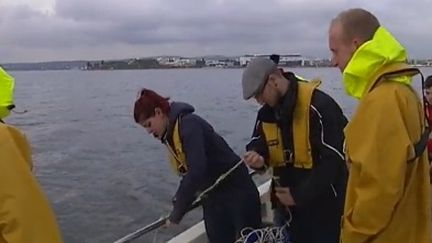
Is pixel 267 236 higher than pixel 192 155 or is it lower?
lower

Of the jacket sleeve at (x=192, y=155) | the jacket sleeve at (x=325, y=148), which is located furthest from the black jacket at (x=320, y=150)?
the jacket sleeve at (x=192, y=155)

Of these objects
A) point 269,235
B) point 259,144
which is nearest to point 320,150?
point 259,144

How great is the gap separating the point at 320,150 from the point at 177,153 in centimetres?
90

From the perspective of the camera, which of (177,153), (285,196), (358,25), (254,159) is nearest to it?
(358,25)

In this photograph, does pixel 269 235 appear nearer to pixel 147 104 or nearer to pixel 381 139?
pixel 147 104

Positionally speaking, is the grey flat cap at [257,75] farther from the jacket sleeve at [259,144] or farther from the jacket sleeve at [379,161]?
the jacket sleeve at [379,161]

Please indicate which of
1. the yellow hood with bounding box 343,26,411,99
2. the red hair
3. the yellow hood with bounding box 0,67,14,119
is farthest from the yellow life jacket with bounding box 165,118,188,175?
the yellow hood with bounding box 343,26,411,99

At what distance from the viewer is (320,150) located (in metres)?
2.80

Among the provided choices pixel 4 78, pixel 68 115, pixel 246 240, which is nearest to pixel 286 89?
pixel 246 240

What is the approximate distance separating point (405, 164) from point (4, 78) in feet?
4.83

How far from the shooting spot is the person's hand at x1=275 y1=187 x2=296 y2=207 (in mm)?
2893

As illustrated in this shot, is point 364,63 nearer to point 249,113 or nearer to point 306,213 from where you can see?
point 306,213

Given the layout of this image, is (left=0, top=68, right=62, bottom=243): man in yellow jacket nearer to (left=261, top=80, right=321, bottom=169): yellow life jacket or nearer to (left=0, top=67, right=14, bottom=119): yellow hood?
(left=0, top=67, right=14, bottom=119): yellow hood

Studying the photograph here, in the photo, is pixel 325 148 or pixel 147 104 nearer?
pixel 325 148
